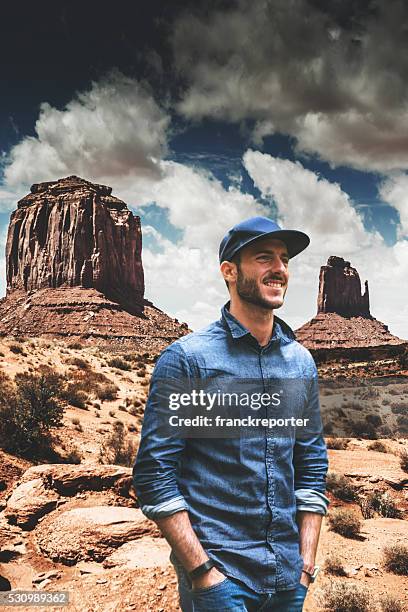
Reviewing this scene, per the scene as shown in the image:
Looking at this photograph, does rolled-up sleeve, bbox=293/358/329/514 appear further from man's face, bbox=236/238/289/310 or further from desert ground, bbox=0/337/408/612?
desert ground, bbox=0/337/408/612

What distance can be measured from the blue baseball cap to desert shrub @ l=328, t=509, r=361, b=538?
7441mm

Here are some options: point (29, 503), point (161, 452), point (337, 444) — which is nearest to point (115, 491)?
point (29, 503)

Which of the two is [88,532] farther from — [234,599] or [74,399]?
[74,399]

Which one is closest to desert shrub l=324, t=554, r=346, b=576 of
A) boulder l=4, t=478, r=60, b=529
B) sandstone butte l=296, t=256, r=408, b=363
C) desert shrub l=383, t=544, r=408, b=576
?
desert shrub l=383, t=544, r=408, b=576

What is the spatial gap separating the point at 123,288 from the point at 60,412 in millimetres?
85917

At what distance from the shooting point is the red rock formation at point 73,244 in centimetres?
9038

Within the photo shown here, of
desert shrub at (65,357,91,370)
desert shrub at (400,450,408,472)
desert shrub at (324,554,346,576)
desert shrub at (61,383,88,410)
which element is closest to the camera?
desert shrub at (324,554,346,576)

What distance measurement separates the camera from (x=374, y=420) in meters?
22.4

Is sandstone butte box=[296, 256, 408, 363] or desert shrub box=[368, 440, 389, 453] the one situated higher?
sandstone butte box=[296, 256, 408, 363]

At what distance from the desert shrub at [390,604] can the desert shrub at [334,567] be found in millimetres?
793

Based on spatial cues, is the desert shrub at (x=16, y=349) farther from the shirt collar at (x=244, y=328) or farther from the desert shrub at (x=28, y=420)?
the shirt collar at (x=244, y=328)

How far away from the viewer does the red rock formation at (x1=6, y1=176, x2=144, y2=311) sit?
9038 cm

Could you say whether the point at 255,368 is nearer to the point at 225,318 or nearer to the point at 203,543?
the point at 225,318

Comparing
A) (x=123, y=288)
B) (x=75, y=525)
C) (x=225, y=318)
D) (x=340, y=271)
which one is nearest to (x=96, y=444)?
(x=75, y=525)
